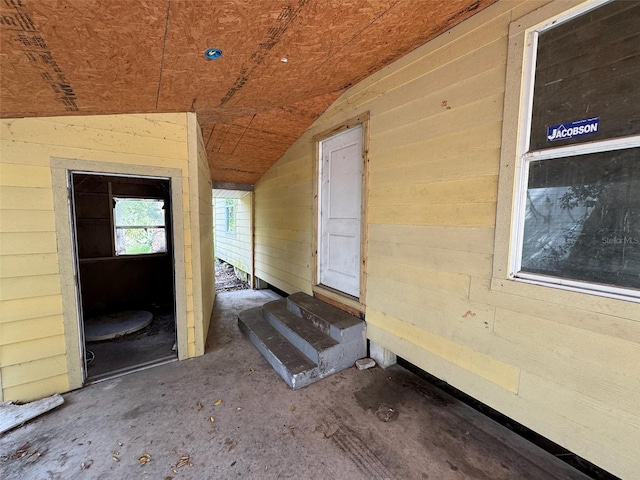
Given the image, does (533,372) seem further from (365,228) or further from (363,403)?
(365,228)

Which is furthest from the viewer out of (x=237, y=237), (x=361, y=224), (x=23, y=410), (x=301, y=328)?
(x=237, y=237)

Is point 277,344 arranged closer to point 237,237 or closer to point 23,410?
point 23,410

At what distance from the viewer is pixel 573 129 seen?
4.49ft

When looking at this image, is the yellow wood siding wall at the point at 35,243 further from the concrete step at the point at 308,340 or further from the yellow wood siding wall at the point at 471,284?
the yellow wood siding wall at the point at 471,284

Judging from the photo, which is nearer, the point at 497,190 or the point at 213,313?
the point at 497,190

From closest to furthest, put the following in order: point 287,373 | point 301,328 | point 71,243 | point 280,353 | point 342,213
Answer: point 71,243 → point 287,373 → point 280,353 → point 301,328 → point 342,213

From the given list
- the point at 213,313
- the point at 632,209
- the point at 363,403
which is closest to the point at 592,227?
the point at 632,209

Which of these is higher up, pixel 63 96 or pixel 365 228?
pixel 63 96

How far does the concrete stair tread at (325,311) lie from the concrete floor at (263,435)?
0.50 meters

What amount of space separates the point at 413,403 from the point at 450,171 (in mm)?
1880

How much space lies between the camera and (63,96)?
1.72 m

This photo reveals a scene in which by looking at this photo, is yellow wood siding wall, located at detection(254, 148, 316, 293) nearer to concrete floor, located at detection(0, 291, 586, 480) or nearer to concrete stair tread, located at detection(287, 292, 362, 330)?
concrete stair tread, located at detection(287, 292, 362, 330)

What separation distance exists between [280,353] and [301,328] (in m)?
0.35
